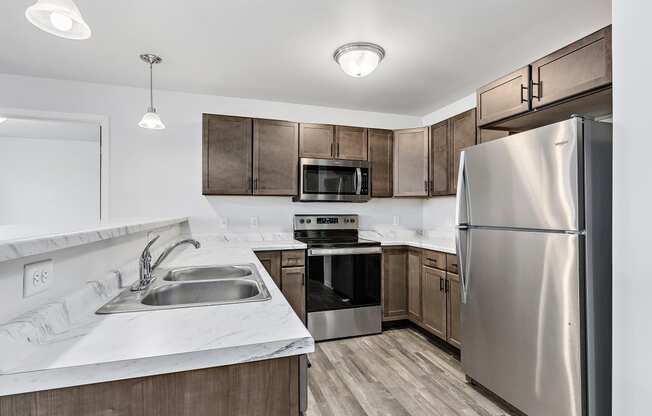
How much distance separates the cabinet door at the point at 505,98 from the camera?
2.08m

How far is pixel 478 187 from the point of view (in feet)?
6.87

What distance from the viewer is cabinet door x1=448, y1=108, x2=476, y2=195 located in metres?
2.84

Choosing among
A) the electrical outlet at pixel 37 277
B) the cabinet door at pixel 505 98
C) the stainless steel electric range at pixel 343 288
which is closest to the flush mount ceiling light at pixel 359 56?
the cabinet door at pixel 505 98

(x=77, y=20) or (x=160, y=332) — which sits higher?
(x=77, y=20)

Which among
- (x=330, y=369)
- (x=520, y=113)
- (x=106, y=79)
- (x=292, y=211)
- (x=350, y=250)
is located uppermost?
(x=106, y=79)

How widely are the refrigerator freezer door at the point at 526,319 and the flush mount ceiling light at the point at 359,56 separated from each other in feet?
4.42

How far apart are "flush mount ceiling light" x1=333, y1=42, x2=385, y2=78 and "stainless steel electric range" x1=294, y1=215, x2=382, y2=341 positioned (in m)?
1.52

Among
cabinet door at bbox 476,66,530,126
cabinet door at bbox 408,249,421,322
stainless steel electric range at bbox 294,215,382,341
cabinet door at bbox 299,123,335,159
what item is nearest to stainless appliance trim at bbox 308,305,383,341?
stainless steel electric range at bbox 294,215,382,341

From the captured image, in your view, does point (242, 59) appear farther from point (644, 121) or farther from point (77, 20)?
point (644, 121)

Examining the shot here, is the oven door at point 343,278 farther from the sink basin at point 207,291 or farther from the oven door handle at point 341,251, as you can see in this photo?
the sink basin at point 207,291

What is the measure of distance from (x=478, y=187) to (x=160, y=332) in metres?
1.93

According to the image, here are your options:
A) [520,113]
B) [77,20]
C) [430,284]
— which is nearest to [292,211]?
[430,284]

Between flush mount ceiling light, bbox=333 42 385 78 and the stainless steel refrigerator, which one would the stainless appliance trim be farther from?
flush mount ceiling light, bbox=333 42 385 78

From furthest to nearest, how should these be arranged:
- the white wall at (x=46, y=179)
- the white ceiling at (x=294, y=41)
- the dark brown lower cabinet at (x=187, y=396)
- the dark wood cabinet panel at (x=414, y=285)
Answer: the white wall at (x=46, y=179) → the dark wood cabinet panel at (x=414, y=285) → the white ceiling at (x=294, y=41) → the dark brown lower cabinet at (x=187, y=396)
